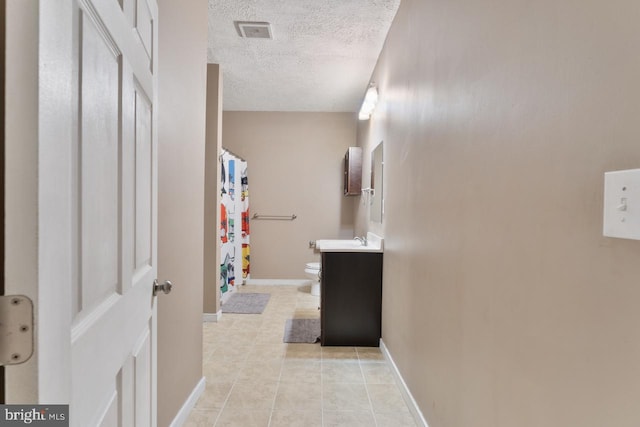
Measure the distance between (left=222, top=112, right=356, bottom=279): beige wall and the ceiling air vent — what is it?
223 centimetres

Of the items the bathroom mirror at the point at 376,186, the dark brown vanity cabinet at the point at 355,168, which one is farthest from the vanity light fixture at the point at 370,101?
the dark brown vanity cabinet at the point at 355,168

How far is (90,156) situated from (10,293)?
305mm

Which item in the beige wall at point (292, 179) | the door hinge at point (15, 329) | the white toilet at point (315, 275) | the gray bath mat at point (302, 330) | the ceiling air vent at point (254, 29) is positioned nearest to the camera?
the door hinge at point (15, 329)

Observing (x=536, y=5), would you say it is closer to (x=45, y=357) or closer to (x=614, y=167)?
(x=614, y=167)

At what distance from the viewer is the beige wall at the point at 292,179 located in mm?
5031

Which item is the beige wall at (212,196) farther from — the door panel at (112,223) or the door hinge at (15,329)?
the door hinge at (15,329)

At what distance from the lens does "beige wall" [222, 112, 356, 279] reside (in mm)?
5031

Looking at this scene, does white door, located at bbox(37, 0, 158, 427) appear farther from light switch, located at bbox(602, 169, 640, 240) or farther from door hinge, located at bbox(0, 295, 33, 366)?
light switch, located at bbox(602, 169, 640, 240)

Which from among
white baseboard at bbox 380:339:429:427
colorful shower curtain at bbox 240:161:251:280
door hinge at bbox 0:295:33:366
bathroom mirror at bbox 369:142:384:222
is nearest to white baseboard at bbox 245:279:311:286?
colorful shower curtain at bbox 240:161:251:280

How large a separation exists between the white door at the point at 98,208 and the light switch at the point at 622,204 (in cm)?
87

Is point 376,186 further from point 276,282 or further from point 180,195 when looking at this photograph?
point 276,282

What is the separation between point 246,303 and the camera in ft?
13.3

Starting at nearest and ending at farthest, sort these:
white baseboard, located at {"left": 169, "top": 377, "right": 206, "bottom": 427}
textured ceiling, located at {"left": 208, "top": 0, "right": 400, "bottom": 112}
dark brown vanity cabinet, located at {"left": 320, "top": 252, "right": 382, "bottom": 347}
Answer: white baseboard, located at {"left": 169, "top": 377, "right": 206, "bottom": 427}
textured ceiling, located at {"left": 208, "top": 0, "right": 400, "bottom": 112}
dark brown vanity cabinet, located at {"left": 320, "top": 252, "right": 382, "bottom": 347}

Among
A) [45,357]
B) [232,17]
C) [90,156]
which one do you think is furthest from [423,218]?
[232,17]
